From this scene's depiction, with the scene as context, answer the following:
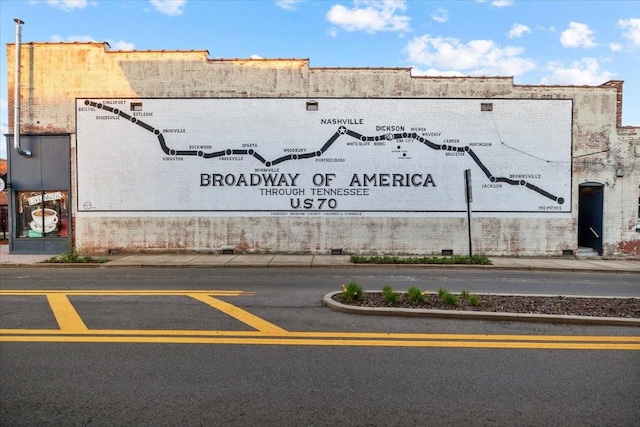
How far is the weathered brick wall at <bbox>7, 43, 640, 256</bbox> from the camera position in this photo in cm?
1678

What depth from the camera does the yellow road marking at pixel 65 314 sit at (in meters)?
6.15

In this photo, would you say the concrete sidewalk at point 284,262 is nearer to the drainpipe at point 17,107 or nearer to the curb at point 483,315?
the drainpipe at point 17,107

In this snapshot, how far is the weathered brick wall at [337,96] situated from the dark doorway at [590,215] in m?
0.27

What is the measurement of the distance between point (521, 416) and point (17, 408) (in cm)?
453

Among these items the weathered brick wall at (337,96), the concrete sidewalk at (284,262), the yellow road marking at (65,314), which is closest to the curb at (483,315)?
the yellow road marking at (65,314)

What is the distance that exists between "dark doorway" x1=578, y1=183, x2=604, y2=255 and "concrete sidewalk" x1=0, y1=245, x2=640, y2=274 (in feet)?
5.15

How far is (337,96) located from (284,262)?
7.40 m

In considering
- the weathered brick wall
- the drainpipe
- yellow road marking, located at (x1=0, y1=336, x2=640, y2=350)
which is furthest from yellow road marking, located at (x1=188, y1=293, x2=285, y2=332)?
the drainpipe

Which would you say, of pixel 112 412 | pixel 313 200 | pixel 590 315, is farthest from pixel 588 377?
pixel 313 200

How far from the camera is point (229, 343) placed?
17.8ft

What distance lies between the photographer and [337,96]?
16875mm

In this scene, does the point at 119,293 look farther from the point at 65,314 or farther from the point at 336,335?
the point at 336,335

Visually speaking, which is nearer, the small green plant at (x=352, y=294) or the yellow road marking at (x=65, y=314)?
the yellow road marking at (x=65, y=314)

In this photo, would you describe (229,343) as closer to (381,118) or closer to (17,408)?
(17,408)
